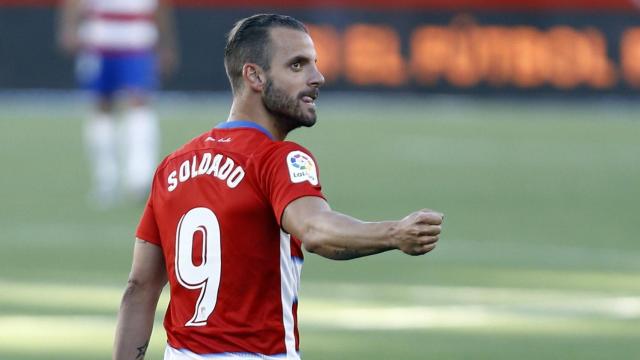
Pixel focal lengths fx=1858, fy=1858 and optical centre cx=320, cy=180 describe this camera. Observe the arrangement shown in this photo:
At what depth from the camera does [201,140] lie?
503 centimetres

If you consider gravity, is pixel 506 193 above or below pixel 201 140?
above

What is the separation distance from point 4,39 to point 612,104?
838 centimetres

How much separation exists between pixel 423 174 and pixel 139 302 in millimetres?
12133

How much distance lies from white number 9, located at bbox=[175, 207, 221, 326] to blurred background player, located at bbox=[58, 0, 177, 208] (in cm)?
946

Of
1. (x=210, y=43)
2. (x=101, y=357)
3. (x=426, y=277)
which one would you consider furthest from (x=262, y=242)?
(x=210, y=43)

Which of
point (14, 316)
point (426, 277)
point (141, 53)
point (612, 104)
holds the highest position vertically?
point (612, 104)

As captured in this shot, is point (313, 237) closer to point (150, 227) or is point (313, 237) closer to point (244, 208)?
point (244, 208)

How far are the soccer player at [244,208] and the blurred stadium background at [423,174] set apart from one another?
2769 mm

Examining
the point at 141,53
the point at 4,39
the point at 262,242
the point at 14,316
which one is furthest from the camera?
the point at 4,39

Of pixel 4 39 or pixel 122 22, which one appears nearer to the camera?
pixel 122 22

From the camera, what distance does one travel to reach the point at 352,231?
15.0 ft

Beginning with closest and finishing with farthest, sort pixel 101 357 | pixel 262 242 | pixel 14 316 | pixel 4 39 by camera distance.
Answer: pixel 262 242, pixel 101 357, pixel 14 316, pixel 4 39

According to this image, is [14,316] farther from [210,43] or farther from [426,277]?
[210,43]

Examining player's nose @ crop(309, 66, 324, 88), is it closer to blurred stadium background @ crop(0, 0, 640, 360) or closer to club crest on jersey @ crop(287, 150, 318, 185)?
club crest on jersey @ crop(287, 150, 318, 185)
